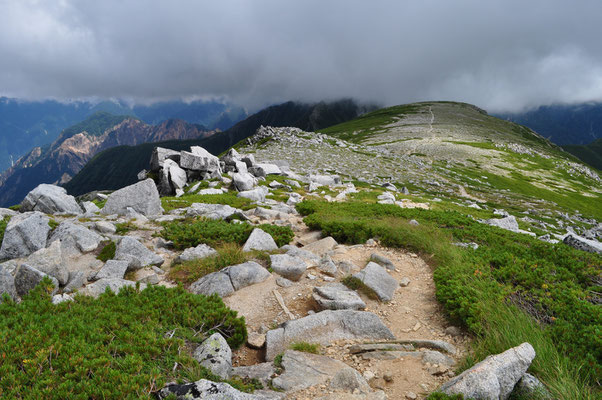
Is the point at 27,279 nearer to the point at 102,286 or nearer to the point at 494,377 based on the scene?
the point at 102,286

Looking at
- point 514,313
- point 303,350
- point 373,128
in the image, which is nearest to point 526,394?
point 514,313

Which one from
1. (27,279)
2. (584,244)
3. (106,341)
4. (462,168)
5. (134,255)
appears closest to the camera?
(106,341)

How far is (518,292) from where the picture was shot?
9133 mm

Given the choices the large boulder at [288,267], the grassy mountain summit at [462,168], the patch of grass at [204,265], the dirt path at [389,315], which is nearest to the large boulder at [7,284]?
the patch of grass at [204,265]

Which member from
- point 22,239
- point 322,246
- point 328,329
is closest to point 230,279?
point 328,329

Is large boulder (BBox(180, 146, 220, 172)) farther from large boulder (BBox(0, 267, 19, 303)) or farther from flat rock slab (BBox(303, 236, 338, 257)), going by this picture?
large boulder (BBox(0, 267, 19, 303))

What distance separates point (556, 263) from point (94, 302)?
609 inches

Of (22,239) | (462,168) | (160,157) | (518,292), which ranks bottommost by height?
(518,292)

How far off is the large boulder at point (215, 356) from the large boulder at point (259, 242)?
6366mm

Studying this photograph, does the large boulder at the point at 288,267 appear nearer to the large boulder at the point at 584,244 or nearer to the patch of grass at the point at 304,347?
the patch of grass at the point at 304,347

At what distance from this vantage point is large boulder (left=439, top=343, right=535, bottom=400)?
16.8ft

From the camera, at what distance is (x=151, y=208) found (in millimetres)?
19375

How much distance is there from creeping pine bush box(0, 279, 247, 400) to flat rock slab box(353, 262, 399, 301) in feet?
15.9

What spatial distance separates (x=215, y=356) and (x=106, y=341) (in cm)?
206
